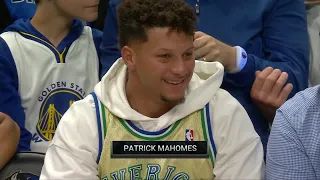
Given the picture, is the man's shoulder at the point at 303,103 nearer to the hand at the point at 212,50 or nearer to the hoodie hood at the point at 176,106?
the hoodie hood at the point at 176,106

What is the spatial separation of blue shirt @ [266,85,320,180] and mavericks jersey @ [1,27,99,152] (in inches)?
26.1

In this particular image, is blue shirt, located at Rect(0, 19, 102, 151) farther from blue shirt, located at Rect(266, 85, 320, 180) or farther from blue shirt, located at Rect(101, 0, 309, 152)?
blue shirt, located at Rect(266, 85, 320, 180)

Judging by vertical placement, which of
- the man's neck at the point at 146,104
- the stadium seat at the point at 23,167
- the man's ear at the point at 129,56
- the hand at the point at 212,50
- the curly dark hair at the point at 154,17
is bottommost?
the stadium seat at the point at 23,167

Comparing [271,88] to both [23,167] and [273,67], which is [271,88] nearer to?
[273,67]

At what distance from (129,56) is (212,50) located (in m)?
0.26

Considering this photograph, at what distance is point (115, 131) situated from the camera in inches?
50.1

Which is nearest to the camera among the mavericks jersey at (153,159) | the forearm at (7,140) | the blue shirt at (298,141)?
the blue shirt at (298,141)

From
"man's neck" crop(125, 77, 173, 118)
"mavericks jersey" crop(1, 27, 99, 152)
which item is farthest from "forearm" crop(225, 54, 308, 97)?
"mavericks jersey" crop(1, 27, 99, 152)

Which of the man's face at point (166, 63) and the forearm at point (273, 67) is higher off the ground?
the man's face at point (166, 63)

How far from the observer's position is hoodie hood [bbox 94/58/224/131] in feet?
4.21

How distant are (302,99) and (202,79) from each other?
28cm

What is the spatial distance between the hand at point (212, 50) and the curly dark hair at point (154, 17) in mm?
160

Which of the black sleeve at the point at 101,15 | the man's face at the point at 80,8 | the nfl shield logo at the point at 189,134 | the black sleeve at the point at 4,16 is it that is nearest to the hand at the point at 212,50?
the nfl shield logo at the point at 189,134

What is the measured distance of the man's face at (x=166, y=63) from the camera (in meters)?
1.24
